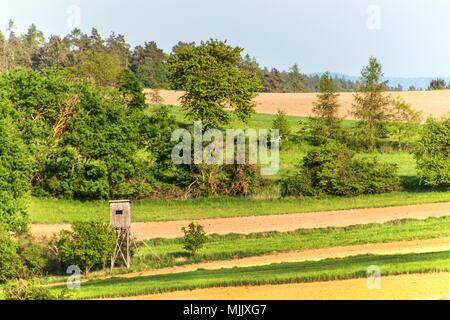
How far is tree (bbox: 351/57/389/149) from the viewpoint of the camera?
76.2 metres

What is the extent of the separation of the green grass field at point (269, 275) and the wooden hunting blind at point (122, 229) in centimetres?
385

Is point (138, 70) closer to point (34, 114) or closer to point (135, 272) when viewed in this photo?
point (34, 114)

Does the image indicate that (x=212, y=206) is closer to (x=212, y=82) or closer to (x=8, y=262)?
(x=212, y=82)

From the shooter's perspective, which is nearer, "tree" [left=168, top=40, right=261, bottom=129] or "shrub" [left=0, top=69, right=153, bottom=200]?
"shrub" [left=0, top=69, right=153, bottom=200]

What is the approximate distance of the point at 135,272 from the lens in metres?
38.7

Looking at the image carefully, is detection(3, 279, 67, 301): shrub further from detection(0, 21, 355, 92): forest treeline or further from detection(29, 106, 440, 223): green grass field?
detection(0, 21, 355, 92): forest treeline

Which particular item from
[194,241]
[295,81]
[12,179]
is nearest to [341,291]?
[194,241]

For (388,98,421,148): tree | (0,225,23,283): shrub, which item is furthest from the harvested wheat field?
(0,225,23,283): shrub

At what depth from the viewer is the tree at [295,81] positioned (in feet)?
517

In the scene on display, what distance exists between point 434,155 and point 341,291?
3180cm

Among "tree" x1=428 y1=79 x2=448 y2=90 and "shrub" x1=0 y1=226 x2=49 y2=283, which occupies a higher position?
"tree" x1=428 y1=79 x2=448 y2=90

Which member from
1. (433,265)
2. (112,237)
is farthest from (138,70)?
(433,265)

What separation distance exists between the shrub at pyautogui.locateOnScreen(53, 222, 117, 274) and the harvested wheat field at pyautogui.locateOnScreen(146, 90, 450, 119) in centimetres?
6103

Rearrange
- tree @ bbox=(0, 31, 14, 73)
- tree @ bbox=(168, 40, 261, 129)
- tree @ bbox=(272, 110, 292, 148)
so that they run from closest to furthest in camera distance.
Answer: tree @ bbox=(168, 40, 261, 129) → tree @ bbox=(272, 110, 292, 148) → tree @ bbox=(0, 31, 14, 73)
